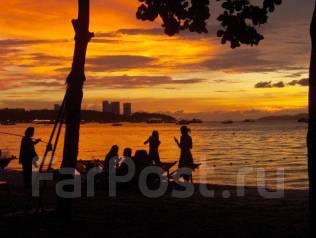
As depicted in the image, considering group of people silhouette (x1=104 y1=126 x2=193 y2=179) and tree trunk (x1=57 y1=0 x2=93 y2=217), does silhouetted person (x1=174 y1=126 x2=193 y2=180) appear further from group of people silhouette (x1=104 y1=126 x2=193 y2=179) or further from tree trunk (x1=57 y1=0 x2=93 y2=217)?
tree trunk (x1=57 y1=0 x2=93 y2=217)

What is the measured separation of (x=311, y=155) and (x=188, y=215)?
4729mm

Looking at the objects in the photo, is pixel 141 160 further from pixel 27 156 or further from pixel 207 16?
pixel 207 16

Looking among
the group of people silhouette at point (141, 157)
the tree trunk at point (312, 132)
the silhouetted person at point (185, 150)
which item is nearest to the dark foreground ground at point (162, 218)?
the tree trunk at point (312, 132)

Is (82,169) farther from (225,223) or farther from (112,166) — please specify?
(225,223)

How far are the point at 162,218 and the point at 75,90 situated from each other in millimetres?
3451

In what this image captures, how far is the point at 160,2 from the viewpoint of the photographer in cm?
1305

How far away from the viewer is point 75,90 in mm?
12750

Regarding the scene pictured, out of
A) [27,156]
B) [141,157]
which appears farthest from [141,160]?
[27,156]

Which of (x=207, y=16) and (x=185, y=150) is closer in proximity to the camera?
(x=207, y=16)

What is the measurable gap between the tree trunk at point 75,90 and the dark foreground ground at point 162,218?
2.94 ft

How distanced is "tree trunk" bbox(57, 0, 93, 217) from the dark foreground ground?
0.89m

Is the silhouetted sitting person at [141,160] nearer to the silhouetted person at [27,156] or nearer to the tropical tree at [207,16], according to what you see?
the silhouetted person at [27,156]

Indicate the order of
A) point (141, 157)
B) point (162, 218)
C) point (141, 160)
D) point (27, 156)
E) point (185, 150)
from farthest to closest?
1. point (185, 150)
2. point (141, 157)
3. point (141, 160)
4. point (27, 156)
5. point (162, 218)

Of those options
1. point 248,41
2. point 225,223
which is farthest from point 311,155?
point 248,41
